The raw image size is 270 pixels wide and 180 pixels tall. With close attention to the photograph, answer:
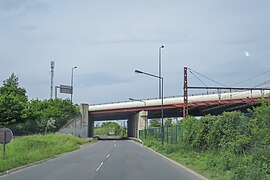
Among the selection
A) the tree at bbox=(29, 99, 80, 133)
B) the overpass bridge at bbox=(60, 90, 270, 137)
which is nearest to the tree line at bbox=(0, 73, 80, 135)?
the tree at bbox=(29, 99, 80, 133)

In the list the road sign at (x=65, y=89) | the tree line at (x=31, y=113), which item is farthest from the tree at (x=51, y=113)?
the road sign at (x=65, y=89)

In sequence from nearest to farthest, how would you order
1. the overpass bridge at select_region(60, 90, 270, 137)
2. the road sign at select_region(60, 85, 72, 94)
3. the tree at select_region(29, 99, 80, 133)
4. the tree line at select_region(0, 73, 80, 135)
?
the tree line at select_region(0, 73, 80, 135), the overpass bridge at select_region(60, 90, 270, 137), the tree at select_region(29, 99, 80, 133), the road sign at select_region(60, 85, 72, 94)

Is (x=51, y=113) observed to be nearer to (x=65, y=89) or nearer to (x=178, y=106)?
(x=65, y=89)

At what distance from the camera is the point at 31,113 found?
228ft

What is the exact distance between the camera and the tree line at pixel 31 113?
201ft

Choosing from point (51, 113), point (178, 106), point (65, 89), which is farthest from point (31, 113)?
point (178, 106)

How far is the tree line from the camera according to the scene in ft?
201

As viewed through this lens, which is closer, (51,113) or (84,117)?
(51,113)

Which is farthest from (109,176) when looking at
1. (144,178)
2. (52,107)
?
(52,107)

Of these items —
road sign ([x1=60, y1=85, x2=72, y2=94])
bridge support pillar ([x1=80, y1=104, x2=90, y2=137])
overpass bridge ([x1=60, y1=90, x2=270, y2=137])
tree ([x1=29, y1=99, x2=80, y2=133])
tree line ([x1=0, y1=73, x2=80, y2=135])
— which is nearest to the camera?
tree line ([x1=0, y1=73, x2=80, y2=135])

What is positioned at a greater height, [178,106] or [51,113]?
[178,106]

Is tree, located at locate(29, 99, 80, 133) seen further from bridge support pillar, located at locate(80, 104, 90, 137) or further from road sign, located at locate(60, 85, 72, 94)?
road sign, located at locate(60, 85, 72, 94)

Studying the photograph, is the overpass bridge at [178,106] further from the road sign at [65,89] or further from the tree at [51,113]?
the road sign at [65,89]

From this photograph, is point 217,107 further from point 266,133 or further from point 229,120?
point 266,133
